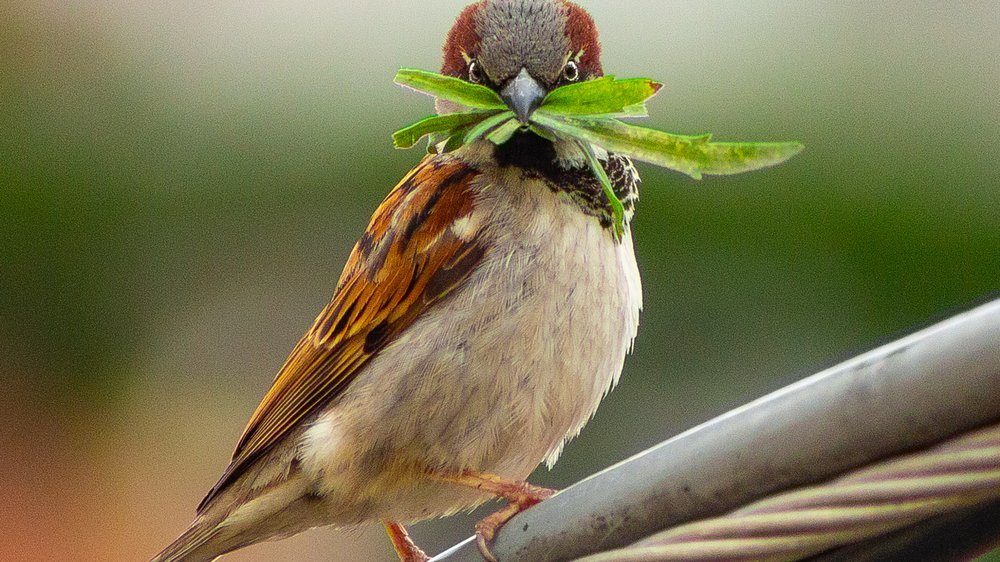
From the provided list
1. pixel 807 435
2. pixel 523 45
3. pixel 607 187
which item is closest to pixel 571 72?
pixel 523 45

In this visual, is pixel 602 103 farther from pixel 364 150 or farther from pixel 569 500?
pixel 364 150

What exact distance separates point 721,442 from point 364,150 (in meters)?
4.00

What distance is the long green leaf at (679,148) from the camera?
1.48 metres

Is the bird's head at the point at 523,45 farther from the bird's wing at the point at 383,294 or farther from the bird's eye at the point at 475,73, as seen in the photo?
the bird's wing at the point at 383,294

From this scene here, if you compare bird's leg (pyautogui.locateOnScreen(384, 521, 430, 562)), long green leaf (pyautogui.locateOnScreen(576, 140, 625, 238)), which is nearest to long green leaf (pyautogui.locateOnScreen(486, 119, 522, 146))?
long green leaf (pyautogui.locateOnScreen(576, 140, 625, 238))

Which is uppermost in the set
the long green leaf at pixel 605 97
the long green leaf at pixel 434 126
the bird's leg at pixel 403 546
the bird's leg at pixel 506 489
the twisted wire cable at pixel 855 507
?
the long green leaf at pixel 434 126

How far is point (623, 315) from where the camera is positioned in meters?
2.41

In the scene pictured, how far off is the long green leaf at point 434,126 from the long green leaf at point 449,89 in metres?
0.02

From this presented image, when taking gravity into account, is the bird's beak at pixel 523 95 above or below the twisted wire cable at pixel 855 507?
above

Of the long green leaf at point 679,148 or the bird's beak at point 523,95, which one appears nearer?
the long green leaf at point 679,148

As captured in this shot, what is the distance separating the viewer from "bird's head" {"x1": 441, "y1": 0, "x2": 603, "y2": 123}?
2518 mm

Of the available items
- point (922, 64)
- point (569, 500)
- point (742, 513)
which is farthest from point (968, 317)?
point (922, 64)

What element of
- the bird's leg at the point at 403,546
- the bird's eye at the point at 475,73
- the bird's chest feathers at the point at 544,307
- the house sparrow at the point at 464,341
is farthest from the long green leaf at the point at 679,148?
the bird's leg at the point at 403,546

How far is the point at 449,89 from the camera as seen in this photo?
2.01 m
